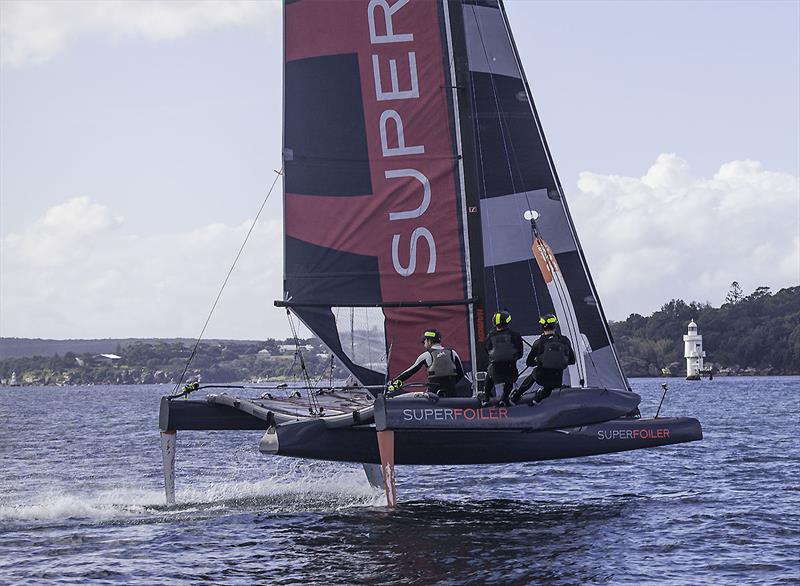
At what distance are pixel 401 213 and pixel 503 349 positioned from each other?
11.5ft

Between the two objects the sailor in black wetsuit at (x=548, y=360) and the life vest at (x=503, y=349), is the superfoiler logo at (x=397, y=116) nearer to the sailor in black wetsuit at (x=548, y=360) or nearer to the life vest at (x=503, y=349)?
the life vest at (x=503, y=349)

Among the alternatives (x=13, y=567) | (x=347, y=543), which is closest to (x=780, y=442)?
(x=347, y=543)

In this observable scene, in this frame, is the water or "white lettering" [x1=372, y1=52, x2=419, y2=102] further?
"white lettering" [x1=372, y1=52, x2=419, y2=102]

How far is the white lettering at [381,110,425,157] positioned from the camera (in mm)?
19047

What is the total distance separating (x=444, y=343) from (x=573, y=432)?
106 inches

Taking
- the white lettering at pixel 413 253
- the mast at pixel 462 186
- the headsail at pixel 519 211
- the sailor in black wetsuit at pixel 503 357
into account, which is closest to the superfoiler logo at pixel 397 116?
the white lettering at pixel 413 253

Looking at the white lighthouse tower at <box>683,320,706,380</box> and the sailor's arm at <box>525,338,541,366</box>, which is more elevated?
the white lighthouse tower at <box>683,320,706,380</box>

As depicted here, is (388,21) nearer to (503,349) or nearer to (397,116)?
(397,116)

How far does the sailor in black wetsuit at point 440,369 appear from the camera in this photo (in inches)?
679

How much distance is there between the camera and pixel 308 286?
19219 millimetres

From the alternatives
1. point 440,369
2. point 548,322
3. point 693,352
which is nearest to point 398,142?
point 440,369

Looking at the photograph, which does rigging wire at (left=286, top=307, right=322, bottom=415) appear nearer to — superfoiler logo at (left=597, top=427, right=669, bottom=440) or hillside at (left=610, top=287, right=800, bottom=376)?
superfoiler logo at (left=597, top=427, right=669, bottom=440)

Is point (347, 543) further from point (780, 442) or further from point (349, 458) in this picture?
point (780, 442)

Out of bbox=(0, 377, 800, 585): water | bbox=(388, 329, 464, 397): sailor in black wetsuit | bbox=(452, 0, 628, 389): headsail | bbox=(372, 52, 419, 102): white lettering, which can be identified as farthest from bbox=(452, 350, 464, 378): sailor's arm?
bbox=(372, 52, 419, 102): white lettering
